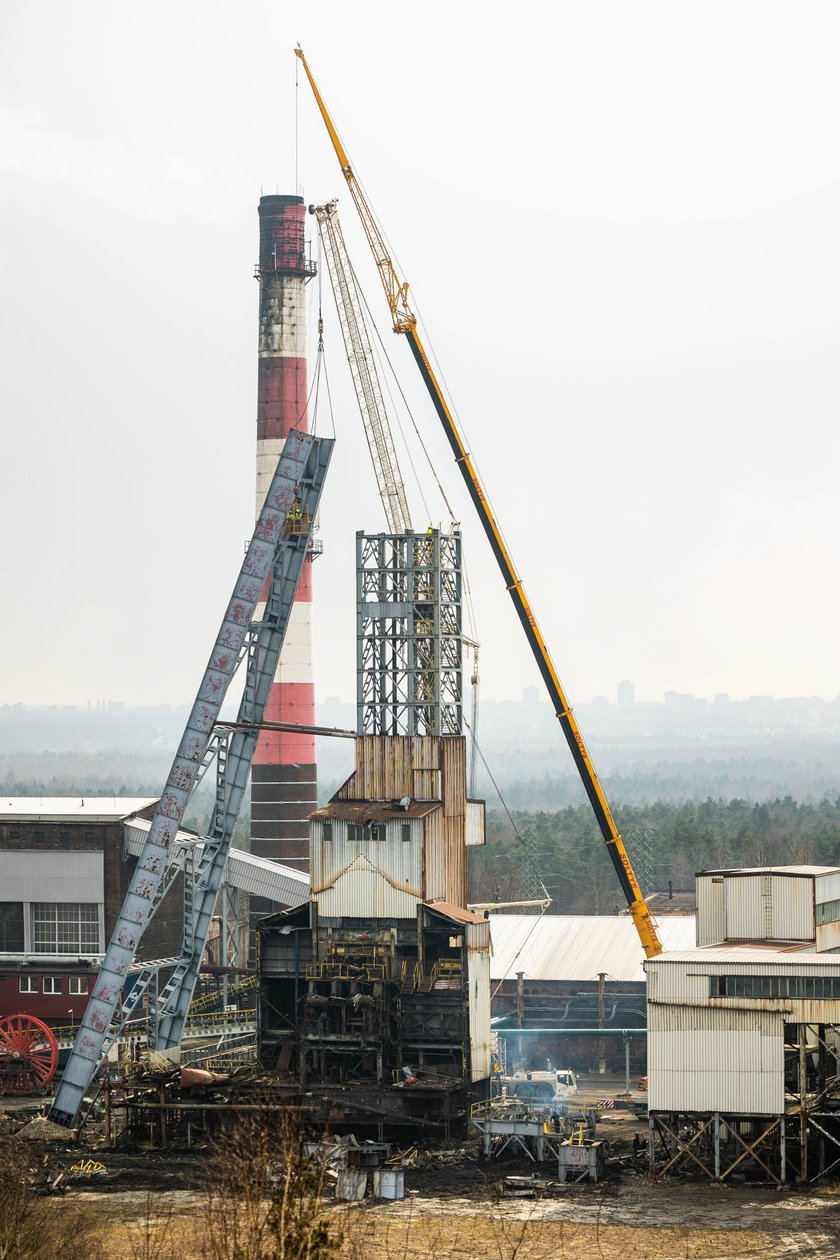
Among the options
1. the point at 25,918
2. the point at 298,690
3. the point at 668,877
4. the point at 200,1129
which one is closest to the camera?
the point at 200,1129

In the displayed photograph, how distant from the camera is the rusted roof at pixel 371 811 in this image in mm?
63312

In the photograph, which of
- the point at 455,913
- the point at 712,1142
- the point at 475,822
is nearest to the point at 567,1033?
the point at 475,822

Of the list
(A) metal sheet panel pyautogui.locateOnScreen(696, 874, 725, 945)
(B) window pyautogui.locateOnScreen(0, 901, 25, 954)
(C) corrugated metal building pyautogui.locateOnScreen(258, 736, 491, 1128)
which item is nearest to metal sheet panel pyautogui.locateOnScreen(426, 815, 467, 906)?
(C) corrugated metal building pyautogui.locateOnScreen(258, 736, 491, 1128)

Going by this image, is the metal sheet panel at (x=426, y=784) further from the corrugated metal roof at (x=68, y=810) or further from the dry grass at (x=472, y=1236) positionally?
the dry grass at (x=472, y=1236)

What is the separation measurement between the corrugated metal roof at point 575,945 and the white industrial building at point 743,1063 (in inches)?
815

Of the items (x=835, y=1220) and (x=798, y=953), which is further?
(x=798, y=953)

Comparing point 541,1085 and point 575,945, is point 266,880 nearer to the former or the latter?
point 575,945

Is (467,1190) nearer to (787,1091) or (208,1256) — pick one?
(787,1091)

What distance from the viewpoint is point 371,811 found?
64.0 meters

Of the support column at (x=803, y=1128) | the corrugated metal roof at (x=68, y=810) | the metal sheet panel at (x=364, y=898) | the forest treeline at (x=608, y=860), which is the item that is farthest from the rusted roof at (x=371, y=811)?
the forest treeline at (x=608, y=860)

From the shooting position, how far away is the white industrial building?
51469 mm

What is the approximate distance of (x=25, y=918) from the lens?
76.1 m

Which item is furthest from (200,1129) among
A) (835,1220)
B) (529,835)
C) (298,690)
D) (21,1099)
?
(529,835)

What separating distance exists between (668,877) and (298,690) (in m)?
49.6
